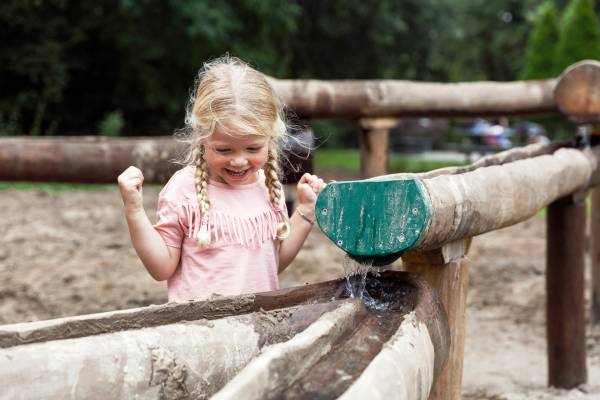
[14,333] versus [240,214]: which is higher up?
[240,214]

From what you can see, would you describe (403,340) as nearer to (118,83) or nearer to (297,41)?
(118,83)

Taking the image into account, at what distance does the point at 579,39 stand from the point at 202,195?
13796mm

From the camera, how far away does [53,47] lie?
13.5 metres

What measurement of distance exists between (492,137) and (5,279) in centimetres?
1423

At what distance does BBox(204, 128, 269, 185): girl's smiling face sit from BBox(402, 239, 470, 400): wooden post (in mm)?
400

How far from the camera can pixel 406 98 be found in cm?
459

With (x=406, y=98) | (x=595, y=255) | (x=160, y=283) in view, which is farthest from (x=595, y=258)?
(x=160, y=283)

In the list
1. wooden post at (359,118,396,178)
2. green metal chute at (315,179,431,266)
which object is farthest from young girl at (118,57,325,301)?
wooden post at (359,118,396,178)

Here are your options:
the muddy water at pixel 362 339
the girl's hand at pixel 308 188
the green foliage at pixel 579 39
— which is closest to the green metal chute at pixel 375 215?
the muddy water at pixel 362 339

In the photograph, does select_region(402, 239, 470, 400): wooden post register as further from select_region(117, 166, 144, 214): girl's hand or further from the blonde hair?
select_region(117, 166, 144, 214): girl's hand

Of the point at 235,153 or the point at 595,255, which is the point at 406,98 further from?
the point at 235,153

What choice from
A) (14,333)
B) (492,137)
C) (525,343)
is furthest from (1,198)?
(492,137)

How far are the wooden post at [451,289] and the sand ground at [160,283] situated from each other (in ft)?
5.75

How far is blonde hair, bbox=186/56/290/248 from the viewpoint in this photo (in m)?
1.94
